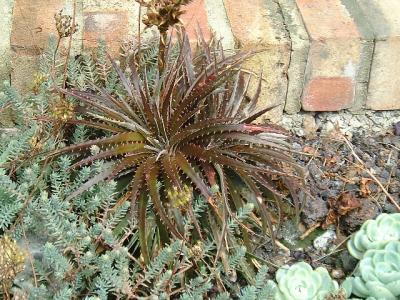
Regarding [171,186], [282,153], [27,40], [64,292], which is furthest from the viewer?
[27,40]

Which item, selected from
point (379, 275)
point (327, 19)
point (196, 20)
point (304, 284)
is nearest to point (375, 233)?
point (379, 275)

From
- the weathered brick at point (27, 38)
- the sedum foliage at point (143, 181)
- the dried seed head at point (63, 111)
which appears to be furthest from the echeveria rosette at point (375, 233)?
the weathered brick at point (27, 38)

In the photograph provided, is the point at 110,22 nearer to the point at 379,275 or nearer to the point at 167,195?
the point at 167,195

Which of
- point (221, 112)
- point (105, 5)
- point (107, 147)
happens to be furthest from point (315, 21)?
point (107, 147)

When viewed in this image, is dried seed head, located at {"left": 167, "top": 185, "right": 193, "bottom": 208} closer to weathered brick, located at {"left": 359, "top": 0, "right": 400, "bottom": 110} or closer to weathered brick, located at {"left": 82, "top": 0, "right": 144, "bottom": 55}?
weathered brick, located at {"left": 82, "top": 0, "right": 144, "bottom": 55}

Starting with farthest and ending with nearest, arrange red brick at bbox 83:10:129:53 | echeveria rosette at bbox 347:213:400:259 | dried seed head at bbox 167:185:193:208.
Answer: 1. red brick at bbox 83:10:129:53
2. echeveria rosette at bbox 347:213:400:259
3. dried seed head at bbox 167:185:193:208

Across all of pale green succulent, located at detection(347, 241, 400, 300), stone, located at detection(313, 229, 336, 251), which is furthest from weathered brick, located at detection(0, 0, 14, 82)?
pale green succulent, located at detection(347, 241, 400, 300)

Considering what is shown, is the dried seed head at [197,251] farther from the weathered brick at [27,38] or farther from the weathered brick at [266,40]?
the weathered brick at [27,38]

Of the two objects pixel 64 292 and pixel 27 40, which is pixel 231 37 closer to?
pixel 27 40
